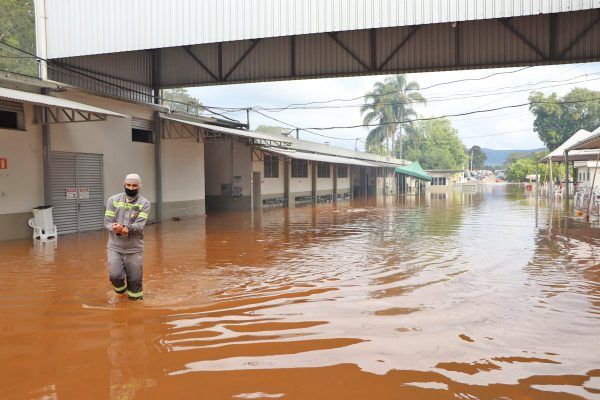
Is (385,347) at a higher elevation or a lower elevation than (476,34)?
lower

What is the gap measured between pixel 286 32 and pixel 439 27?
4.67 metres

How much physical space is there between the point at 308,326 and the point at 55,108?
1084 centimetres

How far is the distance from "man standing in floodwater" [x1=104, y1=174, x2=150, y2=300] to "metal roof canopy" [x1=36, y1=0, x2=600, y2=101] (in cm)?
809

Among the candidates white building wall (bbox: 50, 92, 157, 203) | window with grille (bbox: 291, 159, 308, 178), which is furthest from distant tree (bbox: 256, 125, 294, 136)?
white building wall (bbox: 50, 92, 157, 203)

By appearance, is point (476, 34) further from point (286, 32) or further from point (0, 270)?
point (0, 270)

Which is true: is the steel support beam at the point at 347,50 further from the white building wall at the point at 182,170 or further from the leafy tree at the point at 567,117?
the leafy tree at the point at 567,117

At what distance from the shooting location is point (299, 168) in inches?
1239

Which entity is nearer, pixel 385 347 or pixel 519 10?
pixel 385 347

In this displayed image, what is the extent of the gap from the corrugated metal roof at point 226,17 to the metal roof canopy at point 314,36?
0.02 metres

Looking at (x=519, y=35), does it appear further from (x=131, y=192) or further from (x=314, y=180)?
(x=314, y=180)

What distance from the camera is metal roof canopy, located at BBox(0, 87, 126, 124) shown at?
10.5 metres

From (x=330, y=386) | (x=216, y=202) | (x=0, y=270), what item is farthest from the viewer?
(x=216, y=202)

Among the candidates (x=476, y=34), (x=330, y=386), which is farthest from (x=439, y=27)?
(x=330, y=386)

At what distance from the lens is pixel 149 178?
17.1 metres
